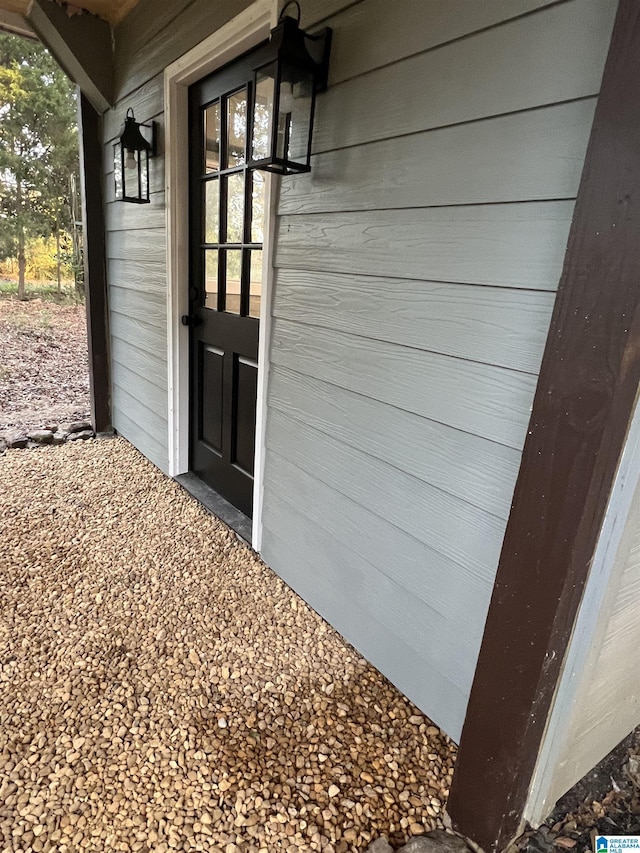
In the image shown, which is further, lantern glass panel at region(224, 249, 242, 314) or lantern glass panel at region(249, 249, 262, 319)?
lantern glass panel at region(224, 249, 242, 314)

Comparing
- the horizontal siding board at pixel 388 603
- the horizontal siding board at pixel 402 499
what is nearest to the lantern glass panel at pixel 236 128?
the horizontal siding board at pixel 402 499

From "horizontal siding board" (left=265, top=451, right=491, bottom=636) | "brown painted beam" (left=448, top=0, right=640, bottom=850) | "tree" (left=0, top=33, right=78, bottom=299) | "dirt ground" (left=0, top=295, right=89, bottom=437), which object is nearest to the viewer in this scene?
"brown painted beam" (left=448, top=0, right=640, bottom=850)

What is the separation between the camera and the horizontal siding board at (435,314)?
1036mm

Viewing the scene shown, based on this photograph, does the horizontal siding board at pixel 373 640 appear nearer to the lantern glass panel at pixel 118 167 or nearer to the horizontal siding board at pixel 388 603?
the horizontal siding board at pixel 388 603

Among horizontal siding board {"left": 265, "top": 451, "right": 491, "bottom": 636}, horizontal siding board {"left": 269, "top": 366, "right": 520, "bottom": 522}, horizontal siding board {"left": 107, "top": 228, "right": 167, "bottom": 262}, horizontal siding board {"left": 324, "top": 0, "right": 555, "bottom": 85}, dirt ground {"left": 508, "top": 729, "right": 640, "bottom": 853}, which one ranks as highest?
horizontal siding board {"left": 324, "top": 0, "right": 555, "bottom": 85}

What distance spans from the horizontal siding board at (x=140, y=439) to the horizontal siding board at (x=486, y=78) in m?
2.02

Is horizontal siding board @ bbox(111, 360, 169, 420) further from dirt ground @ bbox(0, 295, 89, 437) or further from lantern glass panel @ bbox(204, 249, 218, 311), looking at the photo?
dirt ground @ bbox(0, 295, 89, 437)

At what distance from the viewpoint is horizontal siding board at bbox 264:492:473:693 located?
1.31 metres

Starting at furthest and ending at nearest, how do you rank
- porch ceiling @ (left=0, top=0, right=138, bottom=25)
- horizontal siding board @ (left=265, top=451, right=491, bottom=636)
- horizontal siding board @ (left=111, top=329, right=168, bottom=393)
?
1. horizontal siding board @ (left=111, top=329, right=168, bottom=393)
2. porch ceiling @ (left=0, top=0, right=138, bottom=25)
3. horizontal siding board @ (left=265, top=451, right=491, bottom=636)

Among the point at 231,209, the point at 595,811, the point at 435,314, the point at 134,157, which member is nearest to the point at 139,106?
the point at 134,157

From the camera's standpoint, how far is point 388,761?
1.27m

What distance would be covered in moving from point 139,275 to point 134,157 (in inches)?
23.5

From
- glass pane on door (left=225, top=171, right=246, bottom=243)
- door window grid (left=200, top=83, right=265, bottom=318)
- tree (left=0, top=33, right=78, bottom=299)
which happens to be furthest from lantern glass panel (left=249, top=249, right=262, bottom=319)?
tree (left=0, top=33, right=78, bottom=299)

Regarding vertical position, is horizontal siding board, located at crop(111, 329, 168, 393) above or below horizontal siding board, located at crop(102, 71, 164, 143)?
below
